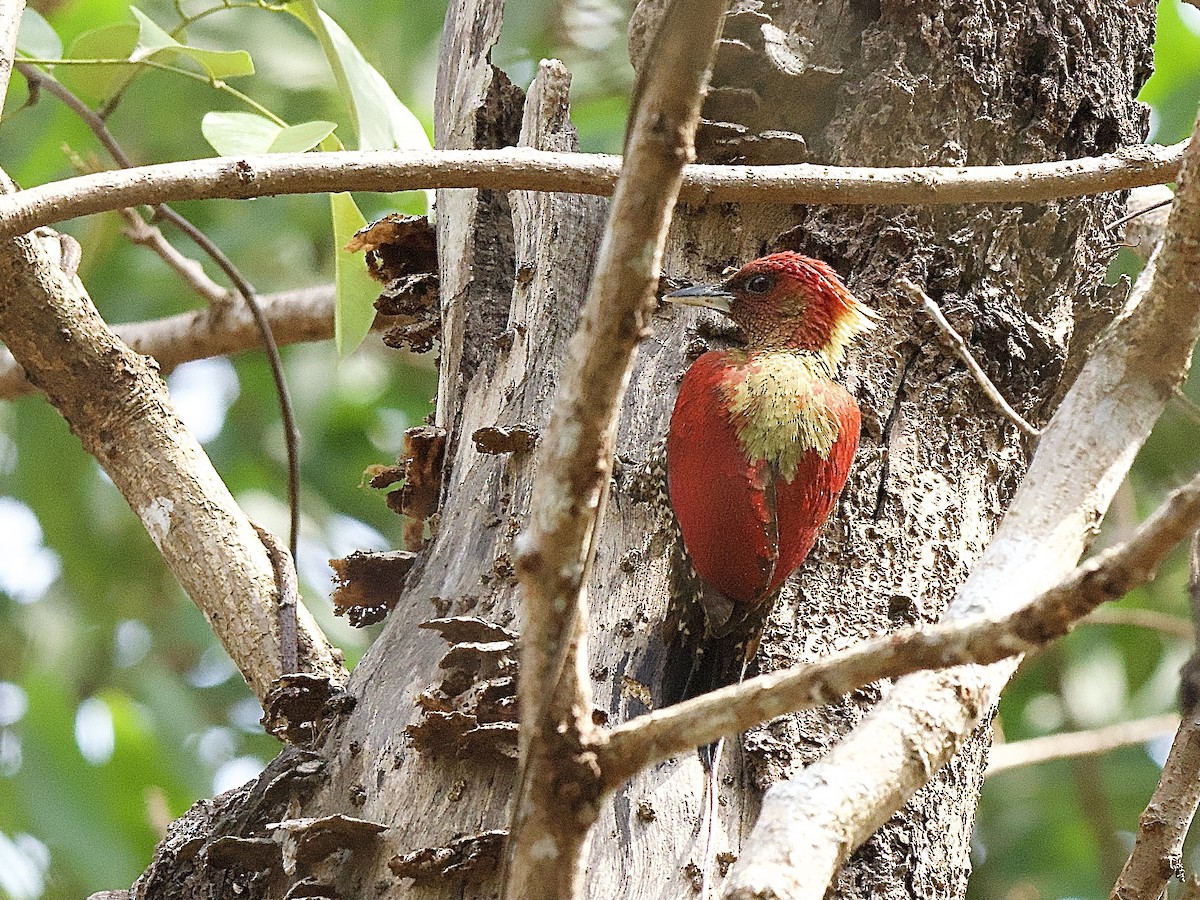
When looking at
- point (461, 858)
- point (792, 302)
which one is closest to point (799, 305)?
point (792, 302)

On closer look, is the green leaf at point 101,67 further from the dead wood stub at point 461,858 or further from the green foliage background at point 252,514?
the dead wood stub at point 461,858

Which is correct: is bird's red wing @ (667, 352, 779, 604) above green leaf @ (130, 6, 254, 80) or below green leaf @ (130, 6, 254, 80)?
below

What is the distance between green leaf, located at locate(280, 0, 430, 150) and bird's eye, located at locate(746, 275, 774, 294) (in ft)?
2.43

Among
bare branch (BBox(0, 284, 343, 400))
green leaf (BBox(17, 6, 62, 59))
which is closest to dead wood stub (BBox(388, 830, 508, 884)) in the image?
green leaf (BBox(17, 6, 62, 59))

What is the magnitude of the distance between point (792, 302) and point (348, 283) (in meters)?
0.96

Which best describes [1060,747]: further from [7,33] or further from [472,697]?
[7,33]

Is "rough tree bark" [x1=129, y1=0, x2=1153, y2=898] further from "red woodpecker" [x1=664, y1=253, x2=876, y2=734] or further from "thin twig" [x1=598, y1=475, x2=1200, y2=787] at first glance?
"thin twig" [x1=598, y1=475, x2=1200, y2=787]

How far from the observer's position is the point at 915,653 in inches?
47.1

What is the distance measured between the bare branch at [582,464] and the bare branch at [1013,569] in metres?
0.19

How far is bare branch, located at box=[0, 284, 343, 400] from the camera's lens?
4129 millimetres

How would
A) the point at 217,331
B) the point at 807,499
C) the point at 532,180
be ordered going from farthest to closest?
1. the point at 217,331
2. the point at 807,499
3. the point at 532,180

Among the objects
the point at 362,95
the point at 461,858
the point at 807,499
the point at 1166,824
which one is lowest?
the point at 461,858

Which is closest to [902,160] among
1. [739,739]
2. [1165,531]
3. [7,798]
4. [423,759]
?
[739,739]

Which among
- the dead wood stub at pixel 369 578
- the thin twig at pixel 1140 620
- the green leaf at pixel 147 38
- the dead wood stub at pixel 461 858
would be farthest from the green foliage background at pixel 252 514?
the dead wood stub at pixel 461 858
